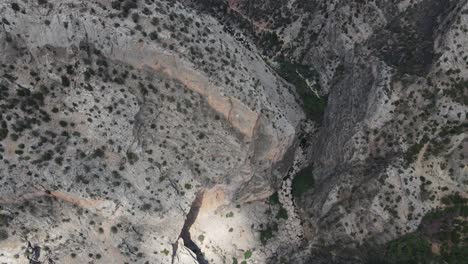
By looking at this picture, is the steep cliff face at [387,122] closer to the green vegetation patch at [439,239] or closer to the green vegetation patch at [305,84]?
the green vegetation patch at [439,239]

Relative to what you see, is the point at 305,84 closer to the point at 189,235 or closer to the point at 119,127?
the point at 189,235

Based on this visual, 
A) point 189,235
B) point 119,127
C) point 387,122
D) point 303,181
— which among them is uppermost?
point 387,122

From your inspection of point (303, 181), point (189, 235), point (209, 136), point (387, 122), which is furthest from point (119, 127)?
point (387, 122)

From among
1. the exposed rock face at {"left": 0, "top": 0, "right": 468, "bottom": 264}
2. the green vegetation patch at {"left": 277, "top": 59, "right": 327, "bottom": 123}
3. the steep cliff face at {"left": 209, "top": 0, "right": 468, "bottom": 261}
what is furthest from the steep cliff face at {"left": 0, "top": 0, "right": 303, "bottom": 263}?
the steep cliff face at {"left": 209, "top": 0, "right": 468, "bottom": 261}

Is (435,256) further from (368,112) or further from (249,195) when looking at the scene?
(249,195)

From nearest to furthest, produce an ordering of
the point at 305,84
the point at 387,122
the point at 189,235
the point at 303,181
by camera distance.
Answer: the point at 387,122
the point at 189,235
the point at 303,181
the point at 305,84

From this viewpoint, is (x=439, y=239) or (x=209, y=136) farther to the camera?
(x=209, y=136)

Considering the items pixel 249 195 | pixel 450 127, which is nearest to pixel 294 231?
pixel 249 195

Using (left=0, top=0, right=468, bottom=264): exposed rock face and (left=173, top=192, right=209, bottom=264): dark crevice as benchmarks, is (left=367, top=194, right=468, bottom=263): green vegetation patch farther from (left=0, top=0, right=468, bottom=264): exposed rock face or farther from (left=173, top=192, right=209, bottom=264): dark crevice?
(left=173, top=192, right=209, bottom=264): dark crevice
